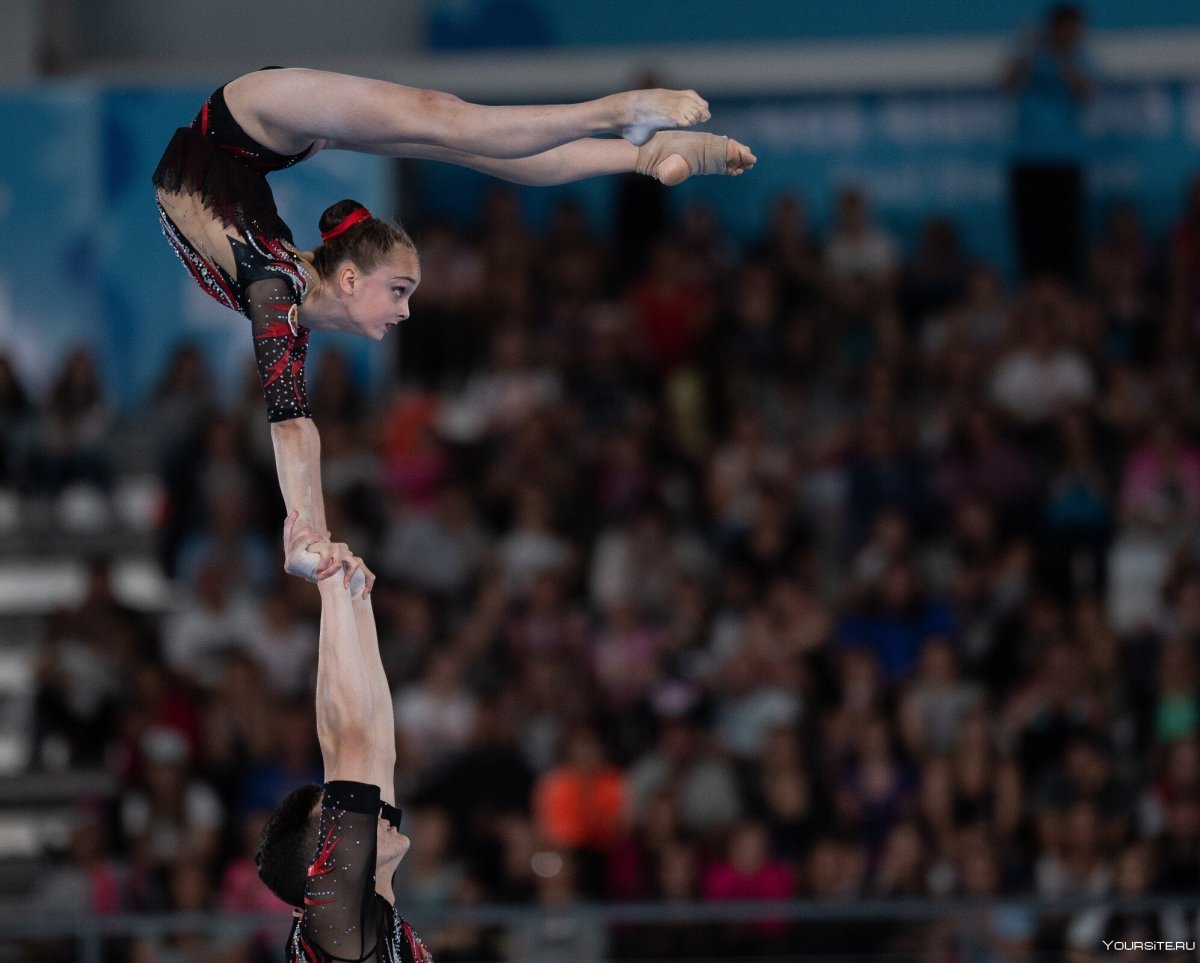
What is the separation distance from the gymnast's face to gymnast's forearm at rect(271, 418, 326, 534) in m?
0.27

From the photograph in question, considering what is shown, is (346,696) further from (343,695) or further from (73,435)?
(73,435)

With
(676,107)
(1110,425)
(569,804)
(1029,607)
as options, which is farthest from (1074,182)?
(676,107)

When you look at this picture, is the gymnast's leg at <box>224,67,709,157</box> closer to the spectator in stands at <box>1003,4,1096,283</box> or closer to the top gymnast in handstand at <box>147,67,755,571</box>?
the top gymnast in handstand at <box>147,67,755,571</box>

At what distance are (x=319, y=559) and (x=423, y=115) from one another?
3.10 ft

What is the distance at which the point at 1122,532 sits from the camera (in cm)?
909

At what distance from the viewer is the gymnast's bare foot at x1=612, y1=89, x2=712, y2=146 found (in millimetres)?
3914

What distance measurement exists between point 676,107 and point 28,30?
8.27 metres

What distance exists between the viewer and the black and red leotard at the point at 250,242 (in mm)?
4168

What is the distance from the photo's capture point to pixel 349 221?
14.2 feet

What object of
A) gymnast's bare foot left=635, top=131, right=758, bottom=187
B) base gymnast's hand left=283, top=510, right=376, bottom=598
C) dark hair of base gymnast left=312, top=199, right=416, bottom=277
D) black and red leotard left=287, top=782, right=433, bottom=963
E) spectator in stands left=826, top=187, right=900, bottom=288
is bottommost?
black and red leotard left=287, top=782, right=433, bottom=963

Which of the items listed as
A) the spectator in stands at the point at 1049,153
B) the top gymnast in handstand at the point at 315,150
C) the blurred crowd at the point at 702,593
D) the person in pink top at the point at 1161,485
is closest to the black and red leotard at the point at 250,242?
the top gymnast in handstand at the point at 315,150

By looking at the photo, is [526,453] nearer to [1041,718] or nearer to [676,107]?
[1041,718]

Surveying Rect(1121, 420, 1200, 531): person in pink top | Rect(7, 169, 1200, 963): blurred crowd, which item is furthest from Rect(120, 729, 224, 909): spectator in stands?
Rect(1121, 420, 1200, 531): person in pink top

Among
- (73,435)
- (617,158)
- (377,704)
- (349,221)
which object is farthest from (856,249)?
(377,704)
